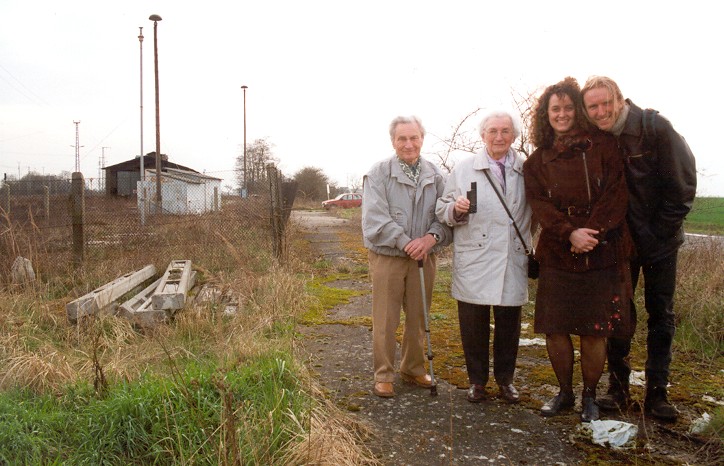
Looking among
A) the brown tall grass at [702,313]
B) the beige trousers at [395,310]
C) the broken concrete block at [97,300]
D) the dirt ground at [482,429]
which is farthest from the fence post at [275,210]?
the brown tall grass at [702,313]

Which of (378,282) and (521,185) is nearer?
(521,185)

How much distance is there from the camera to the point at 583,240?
9.79ft

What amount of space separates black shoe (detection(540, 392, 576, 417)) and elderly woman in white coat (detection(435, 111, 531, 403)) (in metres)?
0.23

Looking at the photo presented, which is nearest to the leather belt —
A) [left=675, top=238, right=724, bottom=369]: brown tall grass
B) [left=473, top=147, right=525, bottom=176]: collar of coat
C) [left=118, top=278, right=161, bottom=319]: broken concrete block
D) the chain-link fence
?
[left=473, top=147, right=525, bottom=176]: collar of coat

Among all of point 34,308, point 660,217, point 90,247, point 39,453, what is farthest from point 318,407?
point 90,247

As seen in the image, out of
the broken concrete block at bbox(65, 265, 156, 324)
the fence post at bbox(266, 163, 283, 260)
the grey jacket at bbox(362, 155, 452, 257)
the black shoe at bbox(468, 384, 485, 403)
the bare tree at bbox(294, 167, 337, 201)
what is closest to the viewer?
the black shoe at bbox(468, 384, 485, 403)

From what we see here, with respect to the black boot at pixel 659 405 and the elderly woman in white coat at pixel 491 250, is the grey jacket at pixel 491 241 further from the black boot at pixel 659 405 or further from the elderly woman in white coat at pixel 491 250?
the black boot at pixel 659 405

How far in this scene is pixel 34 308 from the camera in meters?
5.09

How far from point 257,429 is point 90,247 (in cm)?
673

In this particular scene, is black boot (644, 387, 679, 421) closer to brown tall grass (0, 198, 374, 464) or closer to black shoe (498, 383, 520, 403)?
black shoe (498, 383, 520, 403)

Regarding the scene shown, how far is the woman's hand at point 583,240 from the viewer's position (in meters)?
2.97

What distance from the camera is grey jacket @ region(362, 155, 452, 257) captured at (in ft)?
11.9

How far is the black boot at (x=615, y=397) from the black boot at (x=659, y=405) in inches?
4.8

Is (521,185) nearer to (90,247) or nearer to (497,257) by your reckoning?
(497,257)
